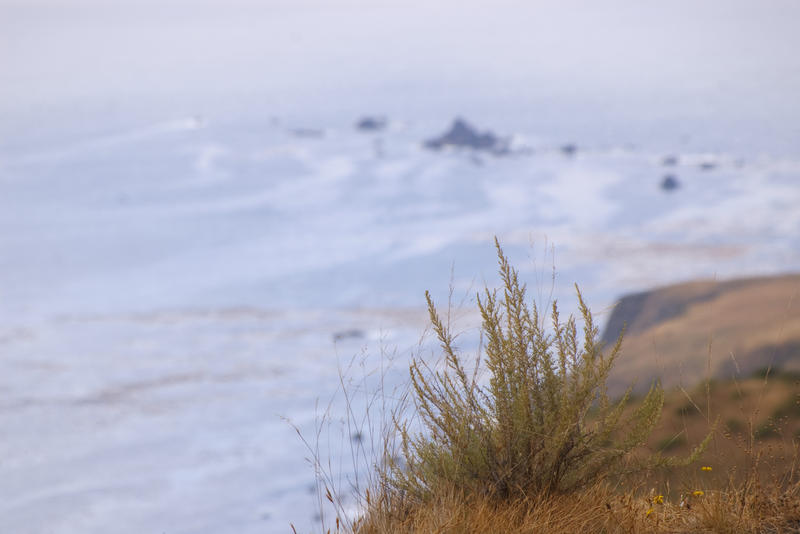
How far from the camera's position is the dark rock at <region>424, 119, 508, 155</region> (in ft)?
150

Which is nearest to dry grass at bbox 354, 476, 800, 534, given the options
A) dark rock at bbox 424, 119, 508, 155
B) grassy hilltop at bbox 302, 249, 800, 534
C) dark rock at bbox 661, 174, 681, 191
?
grassy hilltop at bbox 302, 249, 800, 534

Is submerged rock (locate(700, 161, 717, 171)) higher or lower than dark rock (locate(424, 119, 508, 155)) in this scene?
lower

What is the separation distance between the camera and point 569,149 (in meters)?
41.9

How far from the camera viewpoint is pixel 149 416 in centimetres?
2742

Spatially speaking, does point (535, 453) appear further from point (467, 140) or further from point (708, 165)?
point (467, 140)

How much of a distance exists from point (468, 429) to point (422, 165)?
1784 inches

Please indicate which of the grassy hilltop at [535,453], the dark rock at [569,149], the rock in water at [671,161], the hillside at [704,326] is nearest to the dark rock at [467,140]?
the dark rock at [569,149]

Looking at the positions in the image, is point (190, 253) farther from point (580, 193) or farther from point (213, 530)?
point (213, 530)

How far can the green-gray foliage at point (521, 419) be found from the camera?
7.53ft

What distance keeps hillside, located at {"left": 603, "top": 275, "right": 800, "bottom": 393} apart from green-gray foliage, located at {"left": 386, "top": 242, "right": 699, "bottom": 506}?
0.33 metres

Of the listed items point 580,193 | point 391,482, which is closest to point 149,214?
point 580,193

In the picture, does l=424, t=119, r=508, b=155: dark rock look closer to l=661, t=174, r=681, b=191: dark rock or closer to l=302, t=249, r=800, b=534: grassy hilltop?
l=661, t=174, r=681, b=191: dark rock

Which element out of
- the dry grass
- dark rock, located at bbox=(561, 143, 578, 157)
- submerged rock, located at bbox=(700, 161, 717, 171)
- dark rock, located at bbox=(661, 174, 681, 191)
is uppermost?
the dry grass

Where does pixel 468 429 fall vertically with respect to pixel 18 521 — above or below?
above
